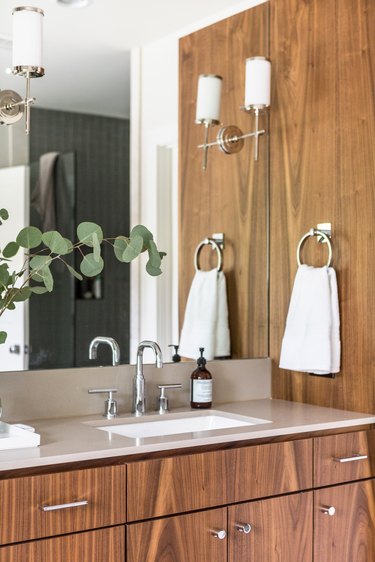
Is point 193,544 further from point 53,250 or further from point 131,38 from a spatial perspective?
point 131,38

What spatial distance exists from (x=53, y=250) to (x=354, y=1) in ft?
4.22

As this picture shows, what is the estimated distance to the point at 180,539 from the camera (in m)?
1.96

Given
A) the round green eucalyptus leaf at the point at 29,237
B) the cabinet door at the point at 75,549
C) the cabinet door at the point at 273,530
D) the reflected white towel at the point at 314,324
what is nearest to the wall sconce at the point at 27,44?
the round green eucalyptus leaf at the point at 29,237

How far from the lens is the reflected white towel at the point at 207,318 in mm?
2615

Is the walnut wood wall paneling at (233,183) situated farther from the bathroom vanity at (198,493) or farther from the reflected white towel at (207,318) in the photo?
the bathroom vanity at (198,493)

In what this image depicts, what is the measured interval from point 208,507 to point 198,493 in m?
0.06

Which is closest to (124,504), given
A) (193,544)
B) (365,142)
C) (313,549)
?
(193,544)

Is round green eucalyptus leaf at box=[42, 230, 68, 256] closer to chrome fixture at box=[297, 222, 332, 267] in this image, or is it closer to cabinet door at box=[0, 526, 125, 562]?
cabinet door at box=[0, 526, 125, 562]

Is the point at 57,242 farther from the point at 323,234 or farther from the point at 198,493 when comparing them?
the point at 323,234

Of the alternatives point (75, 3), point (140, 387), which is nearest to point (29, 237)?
point (140, 387)

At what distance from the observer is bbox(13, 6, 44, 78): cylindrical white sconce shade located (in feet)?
7.23

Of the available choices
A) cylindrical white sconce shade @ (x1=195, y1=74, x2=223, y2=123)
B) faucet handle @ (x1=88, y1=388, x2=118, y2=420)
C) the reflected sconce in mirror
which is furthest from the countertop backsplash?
cylindrical white sconce shade @ (x1=195, y1=74, x2=223, y2=123)

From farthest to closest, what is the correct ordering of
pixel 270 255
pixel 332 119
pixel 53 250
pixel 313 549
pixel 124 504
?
pixel 270 255 → pixel 332 119 → pixel 313 549 → pixel 53 250 → pixel 124 504

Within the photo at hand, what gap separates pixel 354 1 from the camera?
2508 mm
